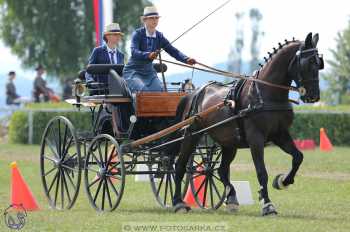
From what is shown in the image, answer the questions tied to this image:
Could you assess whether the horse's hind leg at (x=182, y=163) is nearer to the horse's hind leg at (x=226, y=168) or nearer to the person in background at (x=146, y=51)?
the horse's hind leg at (x=226, y=168)

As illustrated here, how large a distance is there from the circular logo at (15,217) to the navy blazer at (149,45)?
8.06 ft

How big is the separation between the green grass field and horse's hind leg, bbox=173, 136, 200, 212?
29cm

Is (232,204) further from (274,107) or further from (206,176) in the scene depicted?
(274,107)

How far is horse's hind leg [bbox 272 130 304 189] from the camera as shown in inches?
479

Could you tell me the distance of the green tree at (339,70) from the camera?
59594mm

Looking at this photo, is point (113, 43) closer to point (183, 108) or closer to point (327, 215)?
point (183, 108)

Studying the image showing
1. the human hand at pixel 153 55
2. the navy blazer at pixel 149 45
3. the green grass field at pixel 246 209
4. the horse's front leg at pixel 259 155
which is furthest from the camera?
the navy blazer at pixel 149 45

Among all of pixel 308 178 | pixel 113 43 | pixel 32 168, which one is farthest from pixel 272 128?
pixel 32 168

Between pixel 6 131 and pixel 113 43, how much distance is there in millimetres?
19459

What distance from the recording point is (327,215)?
1223cm

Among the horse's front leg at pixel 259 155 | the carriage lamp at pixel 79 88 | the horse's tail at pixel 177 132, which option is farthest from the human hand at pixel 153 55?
the horse's front leg at pixel 259 155

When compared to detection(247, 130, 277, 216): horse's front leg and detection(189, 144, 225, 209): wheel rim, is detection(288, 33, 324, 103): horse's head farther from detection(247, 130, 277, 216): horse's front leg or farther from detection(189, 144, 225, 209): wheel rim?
detection(189, 144, 225, 209): wheel rim

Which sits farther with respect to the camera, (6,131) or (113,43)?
(6,131)

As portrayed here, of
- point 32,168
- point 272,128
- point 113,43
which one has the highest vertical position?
point 113,43
